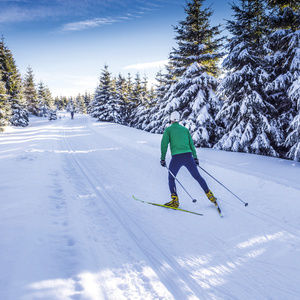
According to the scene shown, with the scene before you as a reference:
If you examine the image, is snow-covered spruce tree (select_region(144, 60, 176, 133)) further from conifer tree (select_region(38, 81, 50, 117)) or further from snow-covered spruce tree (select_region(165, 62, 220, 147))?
conifer tree (select_region(38, 81, 50, 117))

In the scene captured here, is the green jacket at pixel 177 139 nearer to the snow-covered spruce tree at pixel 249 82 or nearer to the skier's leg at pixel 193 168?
the skier's leg at pixel 193 168

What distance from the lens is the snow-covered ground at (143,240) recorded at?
237 centimetres

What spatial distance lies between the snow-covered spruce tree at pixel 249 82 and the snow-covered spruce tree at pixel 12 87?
1295 inches

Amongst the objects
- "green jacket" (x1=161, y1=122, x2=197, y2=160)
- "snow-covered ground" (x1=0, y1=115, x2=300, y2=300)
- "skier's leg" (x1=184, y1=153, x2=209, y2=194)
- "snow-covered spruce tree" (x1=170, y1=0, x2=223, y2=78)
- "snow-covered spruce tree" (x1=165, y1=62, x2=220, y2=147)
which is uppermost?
"snow-covered spruce tree" (x1=170, y1=0, x2=223, y2=78)

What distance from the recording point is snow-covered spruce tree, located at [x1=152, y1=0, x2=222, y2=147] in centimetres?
1243

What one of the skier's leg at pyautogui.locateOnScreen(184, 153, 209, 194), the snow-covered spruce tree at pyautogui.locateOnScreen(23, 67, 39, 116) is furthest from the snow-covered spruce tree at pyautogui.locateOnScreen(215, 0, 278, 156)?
the snow-covered spruce tree at pyautogui.locateOnScreen(23, 67, 39, 116)

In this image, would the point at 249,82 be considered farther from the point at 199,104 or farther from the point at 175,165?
the point at 175,165

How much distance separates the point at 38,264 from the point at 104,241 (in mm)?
1007

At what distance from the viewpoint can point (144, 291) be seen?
2.34m

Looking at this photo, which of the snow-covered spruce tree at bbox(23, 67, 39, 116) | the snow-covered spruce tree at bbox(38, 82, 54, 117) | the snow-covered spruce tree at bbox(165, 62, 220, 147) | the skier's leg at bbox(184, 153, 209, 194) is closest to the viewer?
the skier's leg at bbox(184, 153, 209, 194)

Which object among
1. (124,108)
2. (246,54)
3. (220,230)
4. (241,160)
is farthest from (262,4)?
(124,108)

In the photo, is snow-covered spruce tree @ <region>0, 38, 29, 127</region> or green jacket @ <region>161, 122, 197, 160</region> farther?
snow-covered spruce tree @ <region>0, 38, 29, 127</region>

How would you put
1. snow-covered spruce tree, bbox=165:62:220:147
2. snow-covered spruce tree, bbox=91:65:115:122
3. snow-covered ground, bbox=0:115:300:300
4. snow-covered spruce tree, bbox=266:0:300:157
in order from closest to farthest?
snow-covered ground, bbox=0:115:300:300
snow-covered spruce tree, bbox=266:0:300:157
snow-covered spruce tree, bbox=165:62:220:147
snow-covered spruce tree, bbox=91:65:115:122

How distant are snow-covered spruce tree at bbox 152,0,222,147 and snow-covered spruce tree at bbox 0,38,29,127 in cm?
2896
